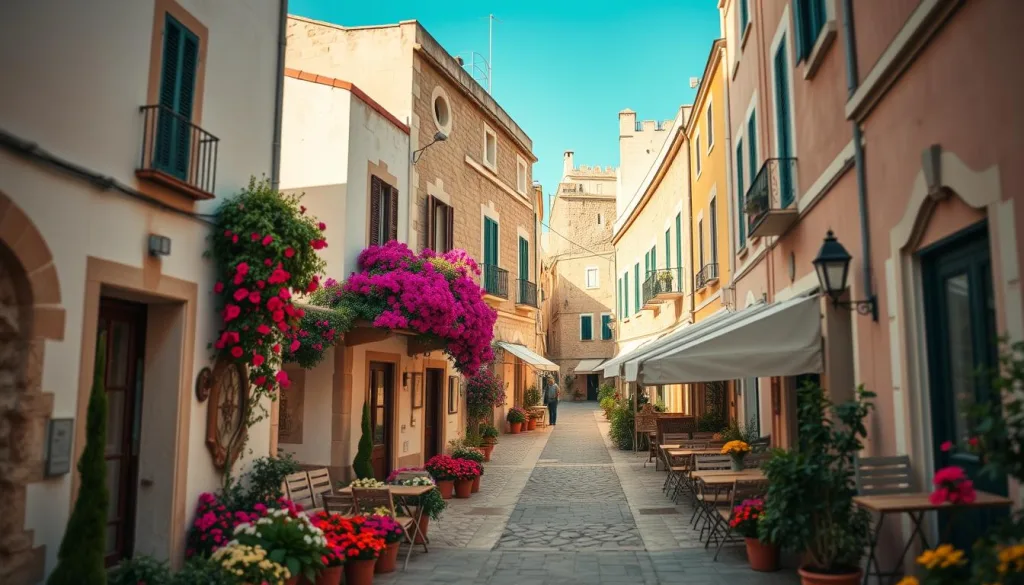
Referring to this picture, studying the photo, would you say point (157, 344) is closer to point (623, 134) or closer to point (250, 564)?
point (250, 564)

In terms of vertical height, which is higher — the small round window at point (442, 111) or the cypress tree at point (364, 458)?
the small round window at point (442, 111)

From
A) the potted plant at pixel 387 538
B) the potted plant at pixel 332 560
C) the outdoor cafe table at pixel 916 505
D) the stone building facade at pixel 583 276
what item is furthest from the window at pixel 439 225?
the stone building facade at pixel 583 276

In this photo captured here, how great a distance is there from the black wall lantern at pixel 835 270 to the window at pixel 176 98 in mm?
5322

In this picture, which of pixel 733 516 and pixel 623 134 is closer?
pixel 733 516

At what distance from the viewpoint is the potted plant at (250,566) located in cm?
559

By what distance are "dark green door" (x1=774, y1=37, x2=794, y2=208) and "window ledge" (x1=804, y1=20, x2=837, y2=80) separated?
1.19 metres

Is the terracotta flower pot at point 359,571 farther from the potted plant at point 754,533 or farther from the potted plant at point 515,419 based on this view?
the potted plant at point 515,419

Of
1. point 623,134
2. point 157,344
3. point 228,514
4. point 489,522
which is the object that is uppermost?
point 623,134

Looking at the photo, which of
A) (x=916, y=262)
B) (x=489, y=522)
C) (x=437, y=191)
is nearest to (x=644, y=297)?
(x=437, y=191)

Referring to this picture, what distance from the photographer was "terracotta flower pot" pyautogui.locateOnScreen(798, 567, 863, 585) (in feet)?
17.5

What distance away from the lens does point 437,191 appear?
48.7 ft

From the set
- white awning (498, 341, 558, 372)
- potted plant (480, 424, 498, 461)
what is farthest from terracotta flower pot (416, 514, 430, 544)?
white awning (498, 341, 558, 372)

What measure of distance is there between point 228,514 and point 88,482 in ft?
7.50

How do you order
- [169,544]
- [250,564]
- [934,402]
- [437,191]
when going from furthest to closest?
[437,191] < [169,544] < [250,564] < [934,402]
